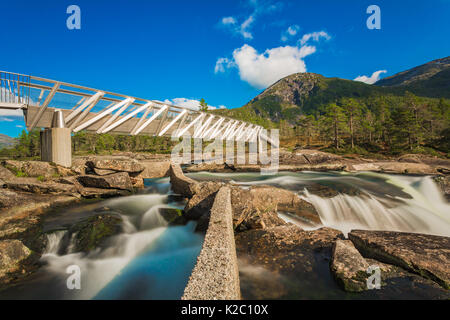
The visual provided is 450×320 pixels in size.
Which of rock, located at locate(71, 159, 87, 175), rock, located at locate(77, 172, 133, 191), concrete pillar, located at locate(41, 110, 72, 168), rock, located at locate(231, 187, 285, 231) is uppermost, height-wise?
concrete pillar, located at locate(41, 110, 72, 168)

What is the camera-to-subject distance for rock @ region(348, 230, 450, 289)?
4.57 m

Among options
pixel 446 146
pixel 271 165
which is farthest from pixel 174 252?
pixel 446 146

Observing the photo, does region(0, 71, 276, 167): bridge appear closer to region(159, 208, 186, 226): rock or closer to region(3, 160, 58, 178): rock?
region(3, 160, 58, 178): rock

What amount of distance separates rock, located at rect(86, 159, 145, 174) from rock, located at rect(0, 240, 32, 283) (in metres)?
8.59

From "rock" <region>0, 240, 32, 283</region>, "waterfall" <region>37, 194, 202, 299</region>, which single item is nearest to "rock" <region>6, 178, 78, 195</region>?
"waterfall" <region>37, 194, 202, 299</region>

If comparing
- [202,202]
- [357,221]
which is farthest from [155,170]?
[357,221]

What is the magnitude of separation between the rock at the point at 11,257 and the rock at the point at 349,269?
8.07 m

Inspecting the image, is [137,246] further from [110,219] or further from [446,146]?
[446,146]

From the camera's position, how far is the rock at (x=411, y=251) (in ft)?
15.0

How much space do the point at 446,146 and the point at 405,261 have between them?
1795 inches

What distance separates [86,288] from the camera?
180 inches

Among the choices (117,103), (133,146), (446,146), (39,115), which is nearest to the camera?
(39,115)

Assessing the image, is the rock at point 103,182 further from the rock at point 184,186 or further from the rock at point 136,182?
the rock at point 184,186
